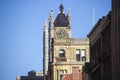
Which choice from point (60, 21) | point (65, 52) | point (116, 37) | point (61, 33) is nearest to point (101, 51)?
point (116, 37)

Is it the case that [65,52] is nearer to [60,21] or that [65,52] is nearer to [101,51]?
[60,21]

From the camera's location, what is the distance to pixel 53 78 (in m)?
122

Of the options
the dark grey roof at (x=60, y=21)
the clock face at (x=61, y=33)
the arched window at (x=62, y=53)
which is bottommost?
the arched window at (x=62, y=53)

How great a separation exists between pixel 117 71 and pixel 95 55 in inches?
939

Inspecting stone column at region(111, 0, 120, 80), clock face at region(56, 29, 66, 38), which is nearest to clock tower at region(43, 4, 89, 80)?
clock face at region(56, 29, 66, 38)

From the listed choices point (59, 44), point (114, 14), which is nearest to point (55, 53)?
point (59, 44)

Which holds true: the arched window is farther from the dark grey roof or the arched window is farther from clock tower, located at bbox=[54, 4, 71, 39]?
the dark grey roof

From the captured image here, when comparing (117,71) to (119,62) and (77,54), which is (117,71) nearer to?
(119,62)

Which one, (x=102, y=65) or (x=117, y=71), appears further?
(x=102, y=65)

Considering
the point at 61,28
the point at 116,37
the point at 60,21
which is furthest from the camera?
the point at 60,21

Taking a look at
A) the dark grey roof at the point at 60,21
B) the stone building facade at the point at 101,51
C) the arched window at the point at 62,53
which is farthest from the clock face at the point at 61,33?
the stone building facade at the point at 101,51

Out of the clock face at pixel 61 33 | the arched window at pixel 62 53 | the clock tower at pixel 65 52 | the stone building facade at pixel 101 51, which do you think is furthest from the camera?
the clock face at pixel 61 33

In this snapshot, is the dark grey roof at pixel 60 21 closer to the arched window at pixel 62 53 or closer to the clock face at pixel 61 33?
the clock face at pixel 61 33

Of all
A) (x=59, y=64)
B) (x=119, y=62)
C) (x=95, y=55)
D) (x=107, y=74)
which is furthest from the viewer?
(x=59, y=64)
